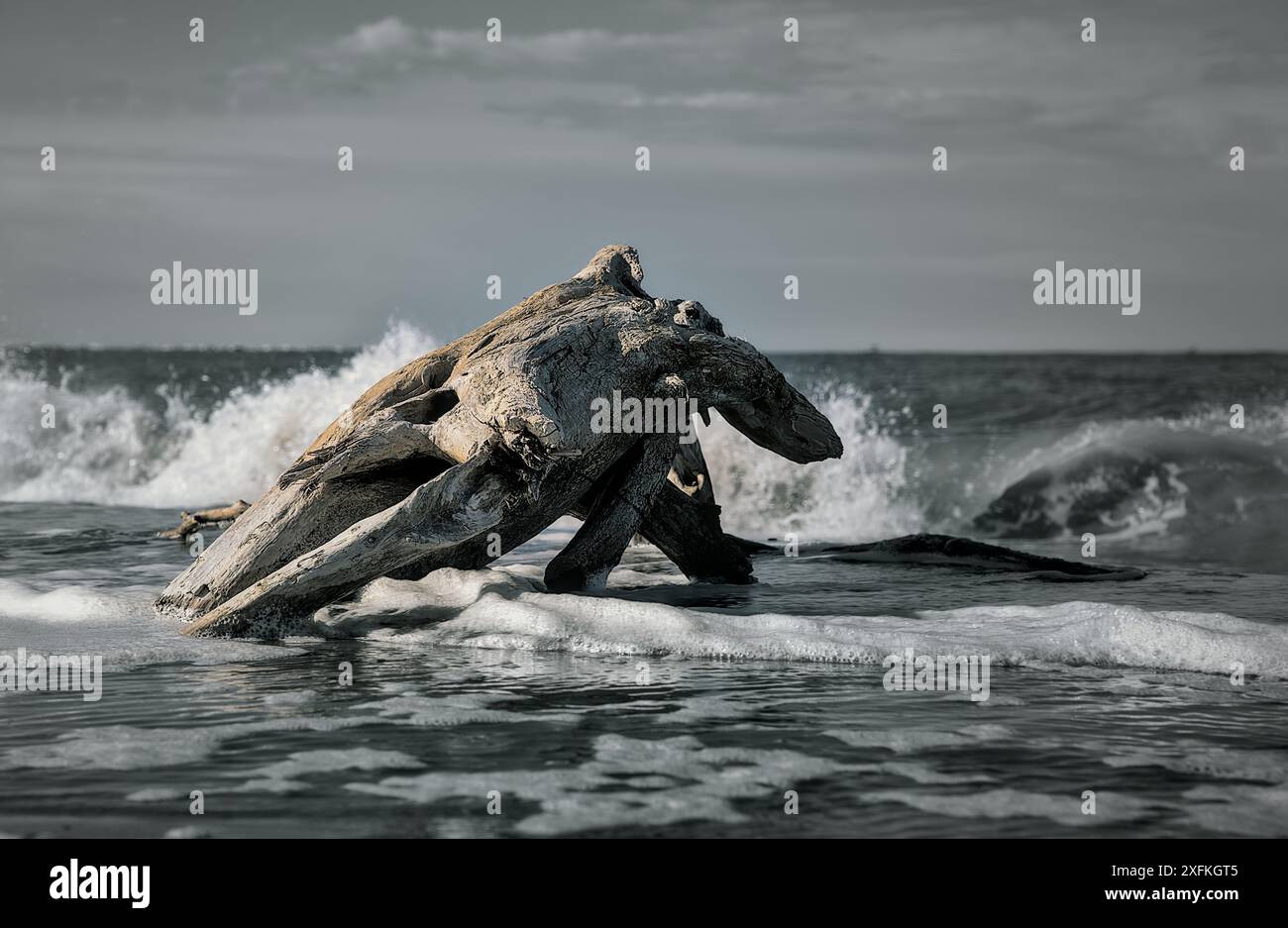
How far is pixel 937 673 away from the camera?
6539 millimetres

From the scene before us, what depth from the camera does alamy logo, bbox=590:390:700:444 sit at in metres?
7.77

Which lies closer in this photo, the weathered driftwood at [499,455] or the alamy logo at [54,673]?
the alamy logo at [54,673]

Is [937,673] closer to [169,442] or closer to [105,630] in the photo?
[105,630]

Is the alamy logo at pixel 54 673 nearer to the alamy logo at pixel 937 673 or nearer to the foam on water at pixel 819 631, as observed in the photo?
the foam on water at pixel 819 631

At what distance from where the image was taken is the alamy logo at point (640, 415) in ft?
25.5

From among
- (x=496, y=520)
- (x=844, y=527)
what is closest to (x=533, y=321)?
(x=496, y=520)

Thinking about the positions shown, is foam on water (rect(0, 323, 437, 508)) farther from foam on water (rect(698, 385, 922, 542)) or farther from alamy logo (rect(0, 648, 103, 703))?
alamy logo (rect(0, 648, 103, 703))
